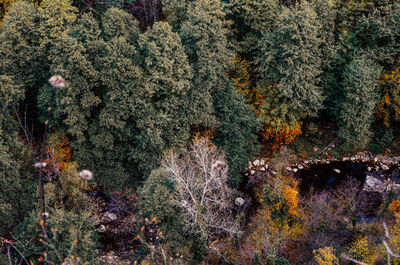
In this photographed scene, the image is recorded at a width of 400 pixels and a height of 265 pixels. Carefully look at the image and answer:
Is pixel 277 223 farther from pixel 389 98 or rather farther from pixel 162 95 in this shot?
pixel 389 98

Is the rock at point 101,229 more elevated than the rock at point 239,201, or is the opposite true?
the rock at point 239,201

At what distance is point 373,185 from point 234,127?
16.1m

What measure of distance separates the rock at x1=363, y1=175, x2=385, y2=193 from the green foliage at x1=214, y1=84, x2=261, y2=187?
13.1m

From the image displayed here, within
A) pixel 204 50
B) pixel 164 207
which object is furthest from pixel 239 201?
pixel 204 50

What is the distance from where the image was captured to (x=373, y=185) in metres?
32.9

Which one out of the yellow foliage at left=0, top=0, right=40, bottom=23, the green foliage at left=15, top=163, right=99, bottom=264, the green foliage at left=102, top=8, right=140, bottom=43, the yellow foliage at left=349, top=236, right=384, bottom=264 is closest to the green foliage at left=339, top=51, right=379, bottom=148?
the yellow foliage at left=349, top=236, right=384, bottom=264

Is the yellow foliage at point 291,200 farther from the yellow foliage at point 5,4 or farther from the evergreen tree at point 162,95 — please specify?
the yellow foliage at point 5,4

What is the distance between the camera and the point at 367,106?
31.2m

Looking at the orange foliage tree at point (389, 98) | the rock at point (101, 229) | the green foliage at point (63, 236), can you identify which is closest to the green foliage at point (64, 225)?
the green foliage at point (63, 236)

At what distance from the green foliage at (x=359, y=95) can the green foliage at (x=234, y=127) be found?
9.19 metres

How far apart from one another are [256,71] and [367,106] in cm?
1141

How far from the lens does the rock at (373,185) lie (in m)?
32.4

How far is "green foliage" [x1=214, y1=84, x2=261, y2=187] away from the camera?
30203mm

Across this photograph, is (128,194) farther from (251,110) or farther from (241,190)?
(251,110)
